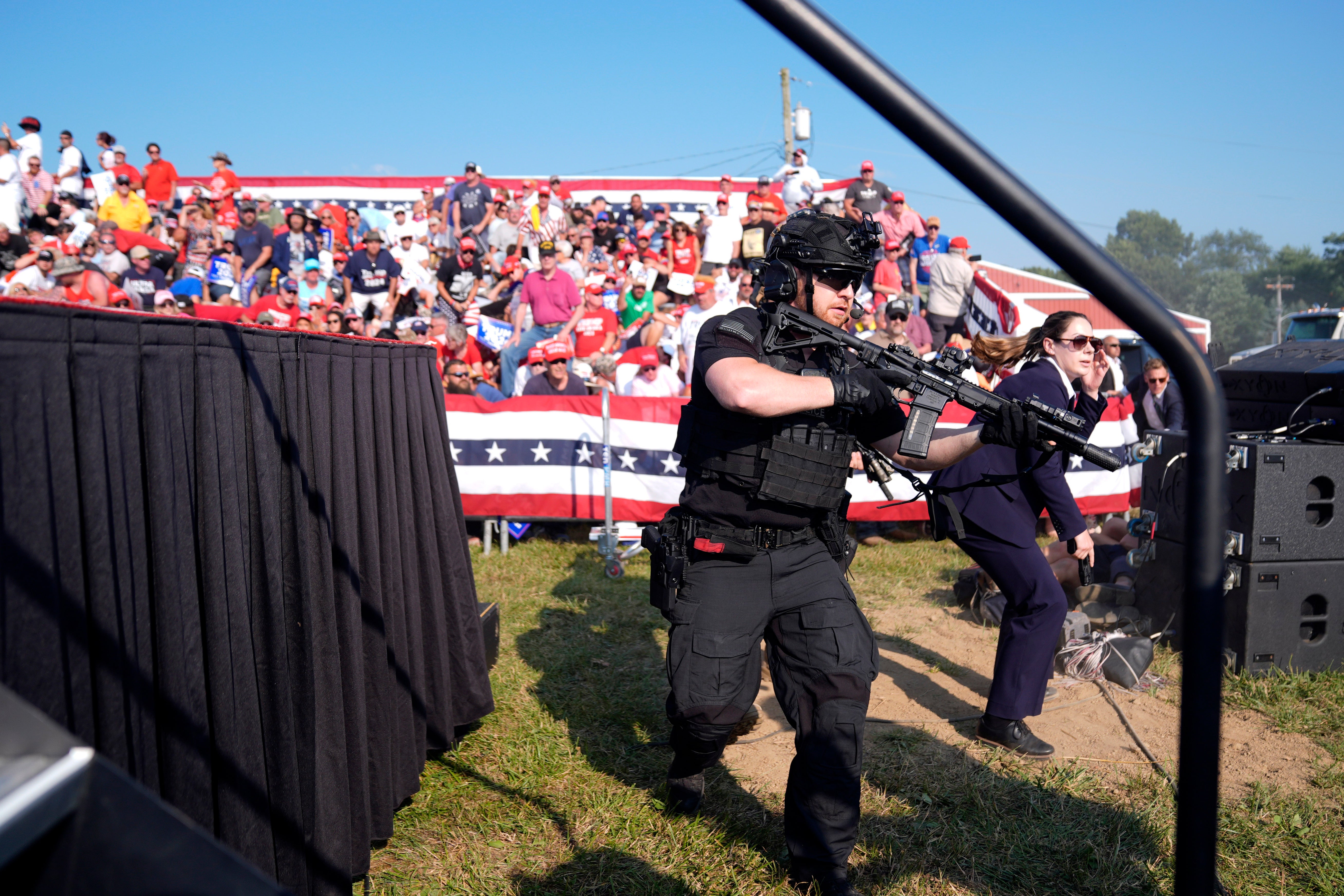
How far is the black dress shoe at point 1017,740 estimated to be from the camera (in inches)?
173

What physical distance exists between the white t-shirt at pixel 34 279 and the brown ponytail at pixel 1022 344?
13.4 meters

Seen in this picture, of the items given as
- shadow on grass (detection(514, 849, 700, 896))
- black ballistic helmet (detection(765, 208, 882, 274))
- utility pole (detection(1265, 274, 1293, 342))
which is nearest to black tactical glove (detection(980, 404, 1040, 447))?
black ballistic helmet (detection(765, 208, 882, 274))

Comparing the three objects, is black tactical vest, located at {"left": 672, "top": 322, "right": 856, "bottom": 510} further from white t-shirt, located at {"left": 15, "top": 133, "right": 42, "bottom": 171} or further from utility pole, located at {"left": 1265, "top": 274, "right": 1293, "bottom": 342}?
utility pole, located at {"left": 1265, "top": 274, "right": 1293, "bottom": 342}

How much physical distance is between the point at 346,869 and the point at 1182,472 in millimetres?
5815

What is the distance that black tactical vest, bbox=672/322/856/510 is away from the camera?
3299 mm

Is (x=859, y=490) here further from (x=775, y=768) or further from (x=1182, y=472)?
(x=775, y=768)

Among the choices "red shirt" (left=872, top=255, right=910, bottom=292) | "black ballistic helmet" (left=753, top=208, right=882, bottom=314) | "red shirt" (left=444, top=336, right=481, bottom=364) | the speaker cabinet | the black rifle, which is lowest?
the speaker cabinet

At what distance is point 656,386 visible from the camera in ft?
31.3

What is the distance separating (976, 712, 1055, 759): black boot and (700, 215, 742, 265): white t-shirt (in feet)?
36.4

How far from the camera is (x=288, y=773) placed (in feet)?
8.57

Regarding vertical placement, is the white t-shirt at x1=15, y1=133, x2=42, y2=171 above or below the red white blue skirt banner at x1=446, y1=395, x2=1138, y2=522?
above

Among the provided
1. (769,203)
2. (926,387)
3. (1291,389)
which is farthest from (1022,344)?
(769,203)

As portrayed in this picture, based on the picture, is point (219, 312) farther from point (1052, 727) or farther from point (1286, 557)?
point (1286, 557)

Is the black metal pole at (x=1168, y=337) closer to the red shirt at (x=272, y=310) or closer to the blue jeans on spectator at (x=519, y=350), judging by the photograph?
the red shirt at (x=272, y=310)
